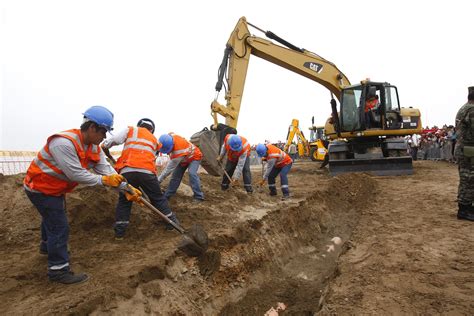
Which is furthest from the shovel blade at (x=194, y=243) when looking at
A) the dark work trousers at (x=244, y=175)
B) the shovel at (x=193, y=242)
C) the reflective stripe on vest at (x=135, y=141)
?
the dark work trousers at (x=244, y=175)

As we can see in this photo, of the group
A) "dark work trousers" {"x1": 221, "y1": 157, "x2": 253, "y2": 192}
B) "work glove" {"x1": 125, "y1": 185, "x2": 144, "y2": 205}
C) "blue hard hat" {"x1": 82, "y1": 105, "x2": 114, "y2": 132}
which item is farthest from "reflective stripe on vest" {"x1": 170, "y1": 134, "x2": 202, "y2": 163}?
"blue hard hat" {"x1": 82, "y1": 105, "x2": 114, "y2": 132}

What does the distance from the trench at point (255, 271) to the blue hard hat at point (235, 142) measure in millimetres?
1526

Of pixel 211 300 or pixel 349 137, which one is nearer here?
pixel 211 300

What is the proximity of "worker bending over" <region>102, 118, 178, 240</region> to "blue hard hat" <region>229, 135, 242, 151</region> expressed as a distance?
301cm

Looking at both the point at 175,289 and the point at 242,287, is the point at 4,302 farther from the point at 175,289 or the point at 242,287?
the point at 242,287

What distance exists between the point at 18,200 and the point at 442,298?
5.91 m

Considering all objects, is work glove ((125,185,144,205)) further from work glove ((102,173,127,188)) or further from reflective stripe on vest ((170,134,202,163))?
reflective stripe on vest ((170,134,202,163))

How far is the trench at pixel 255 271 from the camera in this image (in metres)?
3.12

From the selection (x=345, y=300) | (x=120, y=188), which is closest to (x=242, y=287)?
(x=345, y=300)

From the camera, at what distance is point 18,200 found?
527 centimetres

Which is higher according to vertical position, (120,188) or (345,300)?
(120,188)

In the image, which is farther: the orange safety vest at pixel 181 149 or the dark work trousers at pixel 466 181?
the orange safety vest at pixel 181 149

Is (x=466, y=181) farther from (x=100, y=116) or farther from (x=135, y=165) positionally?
→ (x=100, y=116)

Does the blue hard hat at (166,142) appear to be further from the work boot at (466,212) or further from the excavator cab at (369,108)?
the excavator cab at (369,108)
